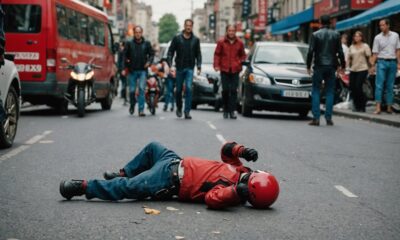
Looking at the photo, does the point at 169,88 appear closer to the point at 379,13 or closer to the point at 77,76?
the point at 77,76

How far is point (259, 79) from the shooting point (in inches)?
657

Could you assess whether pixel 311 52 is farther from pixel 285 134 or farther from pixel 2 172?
pixel 2 172

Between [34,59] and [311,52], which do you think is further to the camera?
[34,59]

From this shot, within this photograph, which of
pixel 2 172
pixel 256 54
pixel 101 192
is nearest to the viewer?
pixel 101 192

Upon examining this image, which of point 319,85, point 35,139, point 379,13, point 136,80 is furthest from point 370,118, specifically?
point 35,139

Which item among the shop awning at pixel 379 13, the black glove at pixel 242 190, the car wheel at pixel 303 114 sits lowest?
the car wheel at pixel 303 114

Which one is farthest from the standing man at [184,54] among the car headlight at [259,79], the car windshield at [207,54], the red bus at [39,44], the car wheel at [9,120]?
the car wheel at [9,120]

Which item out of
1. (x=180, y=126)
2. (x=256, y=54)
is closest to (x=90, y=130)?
(x=180, y=126)

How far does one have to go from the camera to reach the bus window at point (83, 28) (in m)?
19.3

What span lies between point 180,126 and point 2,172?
21.3 feet

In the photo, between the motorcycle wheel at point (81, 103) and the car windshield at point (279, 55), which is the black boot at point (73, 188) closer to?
the motorcycle wheel at point (81, 103)

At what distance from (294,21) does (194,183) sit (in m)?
36.0

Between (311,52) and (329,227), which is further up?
(311,52)

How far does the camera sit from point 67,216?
548cm
